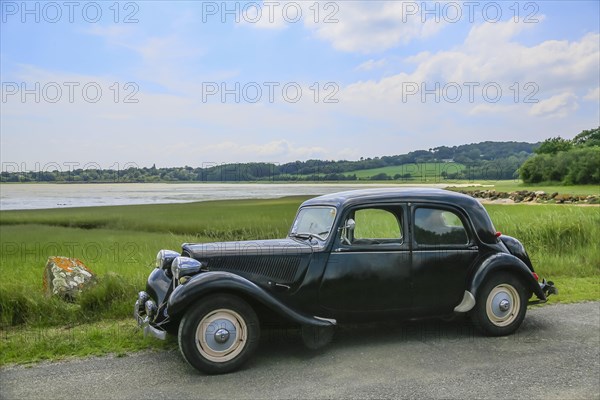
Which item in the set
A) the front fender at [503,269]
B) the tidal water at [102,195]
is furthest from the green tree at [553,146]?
the front fender at [503,269]

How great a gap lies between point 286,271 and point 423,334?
202 cm

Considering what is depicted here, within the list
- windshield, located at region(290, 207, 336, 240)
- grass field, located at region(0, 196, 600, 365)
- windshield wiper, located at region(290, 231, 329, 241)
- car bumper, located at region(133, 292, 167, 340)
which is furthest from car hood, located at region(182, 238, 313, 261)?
grass field, located at region(0, 196, 600, 365)

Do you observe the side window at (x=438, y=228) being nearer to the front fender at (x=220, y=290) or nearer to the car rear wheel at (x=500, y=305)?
the car rear wheel at (x=500, y=305)

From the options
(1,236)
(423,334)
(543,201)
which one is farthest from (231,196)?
(423,334)

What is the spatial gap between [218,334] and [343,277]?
148cm

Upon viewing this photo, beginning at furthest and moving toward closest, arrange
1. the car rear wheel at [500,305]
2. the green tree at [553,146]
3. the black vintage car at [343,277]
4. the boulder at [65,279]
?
the green tree at [553,146] < the boulder at [65,279] < the car rear wheel at [500,305] < the black vintage car at [343,277]

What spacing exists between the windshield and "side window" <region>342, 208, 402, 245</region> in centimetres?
25

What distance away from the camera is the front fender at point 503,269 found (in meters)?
5.78

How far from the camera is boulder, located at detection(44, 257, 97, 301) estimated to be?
Result: 24.8ft

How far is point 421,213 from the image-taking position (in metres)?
5.83

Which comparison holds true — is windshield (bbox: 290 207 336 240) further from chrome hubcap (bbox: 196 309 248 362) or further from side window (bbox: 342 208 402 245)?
chrome hubcap (bbox: 196 309 248 362)

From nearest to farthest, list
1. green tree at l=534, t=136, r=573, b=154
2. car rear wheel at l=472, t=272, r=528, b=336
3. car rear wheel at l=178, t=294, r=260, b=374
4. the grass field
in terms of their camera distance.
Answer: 1. car rear wheel at l=178, t=294, r=260, b=374
2. car rear wheel at l=472, t=272, r=528, b=336
3. the grass field
4. green tree at l=534, t=136, r=573, b=154

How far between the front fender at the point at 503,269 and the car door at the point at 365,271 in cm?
86

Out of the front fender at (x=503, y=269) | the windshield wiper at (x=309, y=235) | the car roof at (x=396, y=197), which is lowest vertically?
the front fender at (x=503, y=269)
